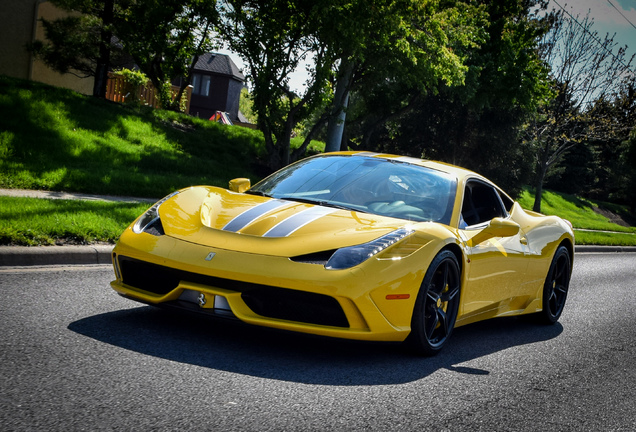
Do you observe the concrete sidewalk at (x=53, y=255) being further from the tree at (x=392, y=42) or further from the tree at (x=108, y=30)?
the tree at (x=108, y=30)

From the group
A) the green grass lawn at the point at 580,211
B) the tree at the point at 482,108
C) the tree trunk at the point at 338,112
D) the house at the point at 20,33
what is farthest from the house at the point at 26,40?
the green grass lawn at the point at 580,211

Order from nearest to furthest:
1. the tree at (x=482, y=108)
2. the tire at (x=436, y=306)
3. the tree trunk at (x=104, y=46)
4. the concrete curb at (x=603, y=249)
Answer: the tire at (x=436, y=306)
the tree trunk at (x=104, y=46)
the concrete curb at (x=603, y=249)
the tree at (x=482, y=108)

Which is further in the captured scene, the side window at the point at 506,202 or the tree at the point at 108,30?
the tree at the point at 108,30

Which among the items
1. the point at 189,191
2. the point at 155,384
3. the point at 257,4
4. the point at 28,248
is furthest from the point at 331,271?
the point at 257,4

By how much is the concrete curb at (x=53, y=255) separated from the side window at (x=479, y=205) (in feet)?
12.0

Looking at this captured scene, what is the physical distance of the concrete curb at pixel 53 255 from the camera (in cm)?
634

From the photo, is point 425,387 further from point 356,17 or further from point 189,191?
point 356,17

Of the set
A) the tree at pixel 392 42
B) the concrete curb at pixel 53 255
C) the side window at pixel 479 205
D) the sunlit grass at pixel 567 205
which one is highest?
Answer: the tree at pixel 392 42

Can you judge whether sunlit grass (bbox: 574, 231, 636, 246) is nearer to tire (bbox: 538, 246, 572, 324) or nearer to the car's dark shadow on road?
tire (bbox: 538, 246, 572, 324)

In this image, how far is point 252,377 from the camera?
378 centimetres

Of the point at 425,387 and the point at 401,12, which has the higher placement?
the point at 401,12

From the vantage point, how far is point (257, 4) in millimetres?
17141

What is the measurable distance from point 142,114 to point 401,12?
7.76m

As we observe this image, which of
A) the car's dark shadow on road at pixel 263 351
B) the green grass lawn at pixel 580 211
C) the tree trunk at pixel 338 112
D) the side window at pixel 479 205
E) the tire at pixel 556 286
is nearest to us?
the car's dark shadow on road at pixel 263 351
